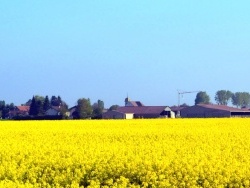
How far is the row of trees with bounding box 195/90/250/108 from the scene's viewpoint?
601ft

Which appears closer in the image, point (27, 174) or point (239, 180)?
point (239, 180)

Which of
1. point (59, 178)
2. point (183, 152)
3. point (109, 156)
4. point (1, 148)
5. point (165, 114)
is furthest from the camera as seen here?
point (165, 114)

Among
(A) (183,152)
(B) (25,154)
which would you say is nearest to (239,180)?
(A) (183,152)

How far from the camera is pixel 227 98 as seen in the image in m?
185

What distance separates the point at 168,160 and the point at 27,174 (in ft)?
9.21

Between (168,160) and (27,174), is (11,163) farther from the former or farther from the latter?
(168,160)

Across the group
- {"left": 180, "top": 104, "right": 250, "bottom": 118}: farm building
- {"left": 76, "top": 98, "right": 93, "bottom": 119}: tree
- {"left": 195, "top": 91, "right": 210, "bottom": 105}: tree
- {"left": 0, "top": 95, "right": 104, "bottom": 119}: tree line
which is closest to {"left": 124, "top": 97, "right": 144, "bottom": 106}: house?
{"left": 0, "top": 95, "right": 104, "bottom": 119}: tree line

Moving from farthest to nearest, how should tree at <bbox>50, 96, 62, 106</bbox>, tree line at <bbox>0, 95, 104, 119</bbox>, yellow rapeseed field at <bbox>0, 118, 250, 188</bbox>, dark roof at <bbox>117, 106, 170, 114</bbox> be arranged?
tree at <bbox>50, 96, 62, 106</bbox> → dark roof at <bbox>117, 106, 170, 114</bbox> → tree line at <bbox>0, 95, 104, 119</bbox> → yellow rapeseed field at <bbox>0, 118, 250, 188</bbox>

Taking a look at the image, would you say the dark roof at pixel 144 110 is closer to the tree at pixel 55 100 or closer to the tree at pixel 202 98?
the tree at pixel 55 100

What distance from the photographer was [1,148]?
54.2 feet

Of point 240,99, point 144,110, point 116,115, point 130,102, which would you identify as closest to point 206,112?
point 144,110

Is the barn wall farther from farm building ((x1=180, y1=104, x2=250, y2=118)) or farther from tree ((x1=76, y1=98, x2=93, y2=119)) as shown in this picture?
tree ((x1=76, y1=98, x2=93, y2=119))

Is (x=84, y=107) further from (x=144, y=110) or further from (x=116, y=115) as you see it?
(x=144, y=110)

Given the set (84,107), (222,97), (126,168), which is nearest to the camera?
(126,168)
